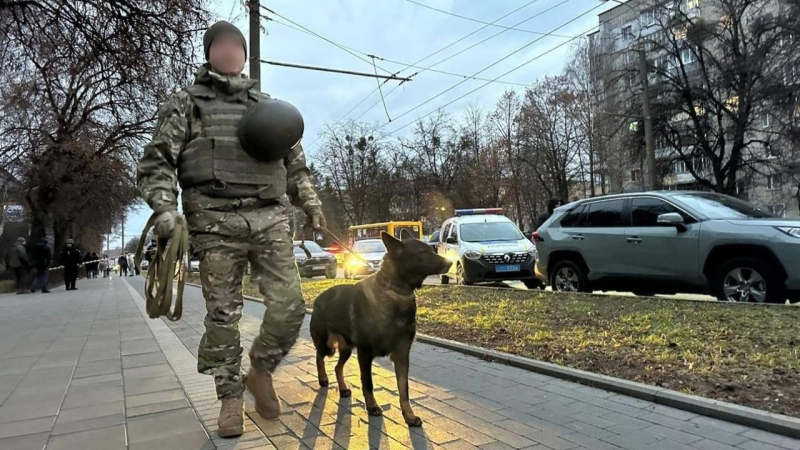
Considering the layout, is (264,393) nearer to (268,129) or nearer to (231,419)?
(231,419)

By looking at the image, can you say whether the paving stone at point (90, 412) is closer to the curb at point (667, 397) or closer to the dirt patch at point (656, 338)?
the curb at point (667, 397)

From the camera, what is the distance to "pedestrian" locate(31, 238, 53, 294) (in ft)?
62.3

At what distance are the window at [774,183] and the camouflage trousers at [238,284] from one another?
29.8 meters

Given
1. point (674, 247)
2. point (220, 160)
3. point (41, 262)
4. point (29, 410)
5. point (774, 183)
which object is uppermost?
point (774, 183)

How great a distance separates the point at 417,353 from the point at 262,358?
2486 mm

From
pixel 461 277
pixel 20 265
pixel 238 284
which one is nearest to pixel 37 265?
pixel 20 265

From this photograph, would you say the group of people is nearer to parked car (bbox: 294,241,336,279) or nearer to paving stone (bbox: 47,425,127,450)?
parked car (bbox: 294,241,336,279)

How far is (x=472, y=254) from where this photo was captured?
40.7ft

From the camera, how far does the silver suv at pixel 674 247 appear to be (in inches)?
274

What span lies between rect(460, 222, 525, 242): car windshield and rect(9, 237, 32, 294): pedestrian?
54.1ft

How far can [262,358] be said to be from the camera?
3342 millimetres

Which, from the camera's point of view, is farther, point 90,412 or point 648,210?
point 648,210

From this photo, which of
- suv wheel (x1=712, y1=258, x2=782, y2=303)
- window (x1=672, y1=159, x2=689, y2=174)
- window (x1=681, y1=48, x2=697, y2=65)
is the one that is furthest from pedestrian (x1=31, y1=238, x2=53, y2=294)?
window (x1=681, y1=48, x2=697, y2=65)

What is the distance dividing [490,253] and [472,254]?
0.40 meters
